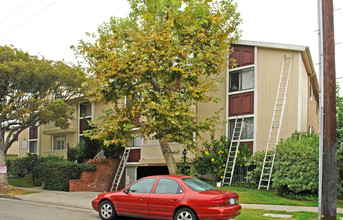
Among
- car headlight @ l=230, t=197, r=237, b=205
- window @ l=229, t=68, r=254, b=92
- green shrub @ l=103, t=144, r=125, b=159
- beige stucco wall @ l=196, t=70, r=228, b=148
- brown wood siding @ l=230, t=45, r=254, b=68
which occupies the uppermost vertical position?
brown wood siding @ l=230, t=45, r=254, b=68

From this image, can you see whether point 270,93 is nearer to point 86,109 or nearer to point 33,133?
point 86,109

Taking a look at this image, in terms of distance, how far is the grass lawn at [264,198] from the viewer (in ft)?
43.5

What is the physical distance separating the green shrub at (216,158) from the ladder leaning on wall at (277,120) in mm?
1163

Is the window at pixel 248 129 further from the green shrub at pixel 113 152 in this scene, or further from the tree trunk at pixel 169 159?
the green shrub at pixel 113 152

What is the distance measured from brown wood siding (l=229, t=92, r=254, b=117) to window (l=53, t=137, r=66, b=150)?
53.7 ft

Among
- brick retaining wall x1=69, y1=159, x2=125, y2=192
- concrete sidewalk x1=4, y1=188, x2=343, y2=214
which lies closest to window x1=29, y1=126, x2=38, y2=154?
brick retaining wall x1=69, y1=159, x2=125, y2=192

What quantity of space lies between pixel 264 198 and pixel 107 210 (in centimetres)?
648

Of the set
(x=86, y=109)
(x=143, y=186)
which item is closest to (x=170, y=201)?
(x=143, y=186)

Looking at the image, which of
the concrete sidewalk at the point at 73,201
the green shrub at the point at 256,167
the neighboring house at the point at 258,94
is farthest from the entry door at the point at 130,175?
the green shrub at the point at 256,167

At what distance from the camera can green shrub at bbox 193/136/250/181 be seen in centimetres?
1731

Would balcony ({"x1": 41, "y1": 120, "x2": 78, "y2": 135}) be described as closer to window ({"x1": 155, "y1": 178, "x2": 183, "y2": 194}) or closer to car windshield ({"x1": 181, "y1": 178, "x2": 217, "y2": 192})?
window ({"x1": 155, "y1": 178, "x2": 183, "y2": 194})

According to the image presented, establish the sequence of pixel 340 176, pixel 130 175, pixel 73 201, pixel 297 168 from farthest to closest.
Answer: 1. pixel 130 175
2. pixel 73 201
3. pixel 340 176
4. pixel 297 168

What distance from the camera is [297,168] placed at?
13.9 meters

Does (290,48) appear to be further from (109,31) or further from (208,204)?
(208,204)
